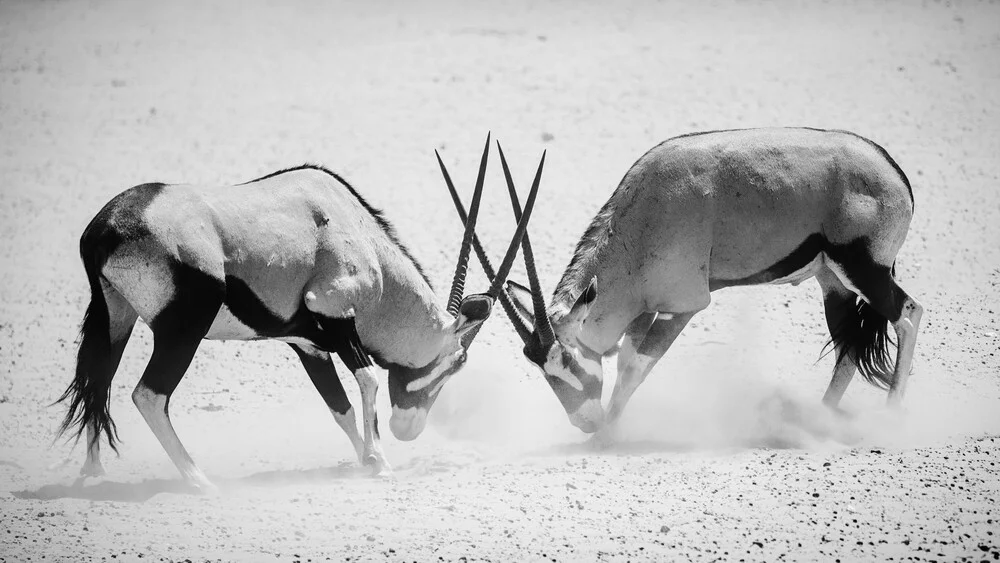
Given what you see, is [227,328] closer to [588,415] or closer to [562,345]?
[562,345]

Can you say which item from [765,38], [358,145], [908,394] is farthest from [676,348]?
[765,38]

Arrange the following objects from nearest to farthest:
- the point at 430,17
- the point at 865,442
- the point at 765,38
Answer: the point at 865,442 → the point at 765,38 → the point at 430,17

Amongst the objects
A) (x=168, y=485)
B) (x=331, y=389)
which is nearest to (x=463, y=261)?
(x=331, y=389)

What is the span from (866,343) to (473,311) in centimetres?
372

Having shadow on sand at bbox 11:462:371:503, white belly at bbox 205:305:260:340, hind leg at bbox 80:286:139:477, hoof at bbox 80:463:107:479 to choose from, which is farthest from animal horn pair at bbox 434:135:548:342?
hoof at bbox 80:463:107:479

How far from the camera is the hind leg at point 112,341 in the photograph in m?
8.63

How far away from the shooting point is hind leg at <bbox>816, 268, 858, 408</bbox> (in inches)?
419

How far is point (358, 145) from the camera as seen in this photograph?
17.3 meters

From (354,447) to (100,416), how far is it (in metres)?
2.12

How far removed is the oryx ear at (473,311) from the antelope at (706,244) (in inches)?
12.0

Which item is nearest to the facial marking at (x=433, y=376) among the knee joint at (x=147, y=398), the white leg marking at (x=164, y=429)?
the white leg marking at (x=164, y=429)

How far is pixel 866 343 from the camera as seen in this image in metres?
10.6

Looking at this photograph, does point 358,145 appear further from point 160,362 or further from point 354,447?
point 160,362

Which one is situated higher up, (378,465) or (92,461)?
(92,461)
